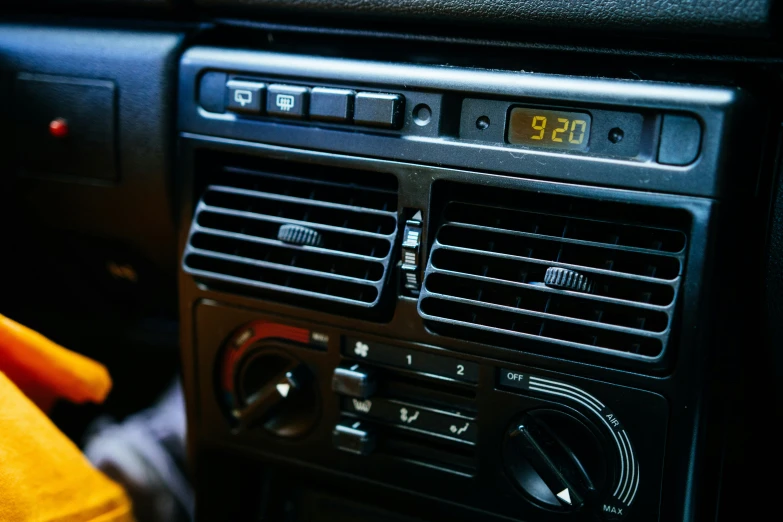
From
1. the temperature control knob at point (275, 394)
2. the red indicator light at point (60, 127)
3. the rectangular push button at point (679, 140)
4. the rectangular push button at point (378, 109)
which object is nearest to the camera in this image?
the rectangular push button at point (679, 140)

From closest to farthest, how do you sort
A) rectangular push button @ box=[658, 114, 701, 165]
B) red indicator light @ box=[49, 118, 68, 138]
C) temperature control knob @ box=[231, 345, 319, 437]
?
rectangular push button @ box=[658, 114, 701, 165] < temperature control knob @ box=[231, 345, 319, 437] < red indicator light @ box=[49, 118, 68, 138]

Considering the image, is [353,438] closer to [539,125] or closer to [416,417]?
[416,417]

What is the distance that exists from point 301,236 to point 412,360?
0.56ft

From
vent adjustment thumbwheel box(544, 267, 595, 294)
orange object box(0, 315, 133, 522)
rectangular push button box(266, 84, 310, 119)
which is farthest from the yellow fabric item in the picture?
vent adjustment thumbwheel box(544, 267, 595, 294)

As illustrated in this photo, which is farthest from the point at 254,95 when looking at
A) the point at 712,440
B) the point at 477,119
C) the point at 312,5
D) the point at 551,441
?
the point at 712,440

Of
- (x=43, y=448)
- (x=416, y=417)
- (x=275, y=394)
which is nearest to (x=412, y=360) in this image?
(x=416, y=417)

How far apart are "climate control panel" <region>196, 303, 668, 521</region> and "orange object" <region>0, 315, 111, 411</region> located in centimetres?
13

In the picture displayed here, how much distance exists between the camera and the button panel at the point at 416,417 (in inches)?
33.5

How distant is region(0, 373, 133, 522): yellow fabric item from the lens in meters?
0.83

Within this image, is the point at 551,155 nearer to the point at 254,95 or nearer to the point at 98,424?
the point at 254,95

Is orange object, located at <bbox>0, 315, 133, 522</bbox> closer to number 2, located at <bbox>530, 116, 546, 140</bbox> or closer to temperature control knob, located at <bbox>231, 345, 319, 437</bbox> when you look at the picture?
temperature control knob, located at <bbox>231, 345, 319, 437</bbox>

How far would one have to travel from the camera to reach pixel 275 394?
93 centimetres

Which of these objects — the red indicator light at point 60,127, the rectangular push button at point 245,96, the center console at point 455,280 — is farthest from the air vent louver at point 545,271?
the red indicator light at point 60,127

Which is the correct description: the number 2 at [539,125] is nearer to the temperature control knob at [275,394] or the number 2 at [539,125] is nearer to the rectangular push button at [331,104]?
the rectangular push button at [331,104]
